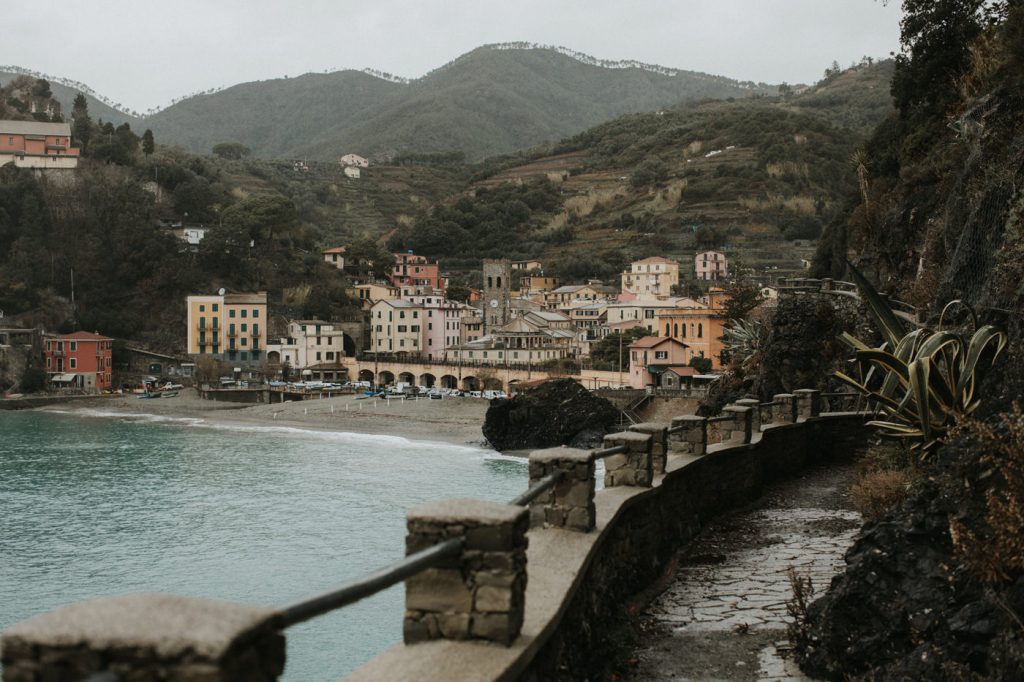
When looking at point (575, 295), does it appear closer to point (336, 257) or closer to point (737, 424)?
point (336, 257)

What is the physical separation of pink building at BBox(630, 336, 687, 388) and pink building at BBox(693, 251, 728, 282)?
43.1 meters

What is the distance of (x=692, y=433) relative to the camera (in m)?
11.6

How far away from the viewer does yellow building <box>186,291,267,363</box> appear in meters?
93.2

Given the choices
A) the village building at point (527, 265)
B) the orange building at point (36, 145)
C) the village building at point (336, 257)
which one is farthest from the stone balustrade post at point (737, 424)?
the orange building at point (36, 145)

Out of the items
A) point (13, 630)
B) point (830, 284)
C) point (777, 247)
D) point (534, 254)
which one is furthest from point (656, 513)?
point (534, 254)

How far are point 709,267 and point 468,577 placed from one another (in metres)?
108

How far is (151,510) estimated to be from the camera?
112 ft

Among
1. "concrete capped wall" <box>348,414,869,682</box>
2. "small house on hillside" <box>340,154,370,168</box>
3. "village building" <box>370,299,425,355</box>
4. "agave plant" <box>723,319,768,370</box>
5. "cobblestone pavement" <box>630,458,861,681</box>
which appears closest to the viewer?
"concrete capped wall" <box>348,414,869,682</box>

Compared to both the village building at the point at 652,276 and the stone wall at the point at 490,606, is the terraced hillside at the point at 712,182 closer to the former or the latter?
the village building at the point at 652,276

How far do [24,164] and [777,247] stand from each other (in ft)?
284

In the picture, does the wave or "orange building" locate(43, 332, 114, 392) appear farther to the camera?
"orange building" locate(43, 332, 114, 392)

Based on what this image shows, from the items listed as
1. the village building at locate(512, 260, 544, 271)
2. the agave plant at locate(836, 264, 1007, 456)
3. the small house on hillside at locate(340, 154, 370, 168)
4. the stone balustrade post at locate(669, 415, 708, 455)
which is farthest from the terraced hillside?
the agave plant at locate(836, 264, 1007, 456)

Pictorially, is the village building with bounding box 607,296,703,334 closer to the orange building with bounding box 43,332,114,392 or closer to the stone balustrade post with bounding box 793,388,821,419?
the orange building with bounding box 43,332,114,392

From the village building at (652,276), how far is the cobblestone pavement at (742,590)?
93426mm
